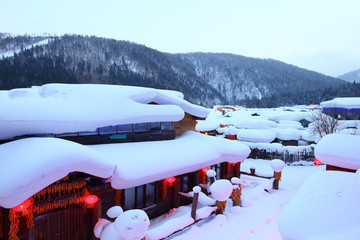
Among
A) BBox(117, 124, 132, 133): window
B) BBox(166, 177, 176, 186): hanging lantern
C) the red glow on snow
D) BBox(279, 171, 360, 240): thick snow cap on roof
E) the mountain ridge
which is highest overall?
the mountain ridge

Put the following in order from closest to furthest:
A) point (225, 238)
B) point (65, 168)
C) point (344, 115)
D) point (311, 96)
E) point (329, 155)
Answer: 1. point (65, 168)
2. point (225, 238)
3. point (329, 155)
4. point (344, 115)
5. point (311, 96)

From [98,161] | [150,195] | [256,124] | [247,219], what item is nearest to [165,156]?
[150,195]

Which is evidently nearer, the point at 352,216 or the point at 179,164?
the point at 352,216

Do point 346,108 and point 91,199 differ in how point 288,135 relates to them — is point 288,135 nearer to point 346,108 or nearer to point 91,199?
point 91,199

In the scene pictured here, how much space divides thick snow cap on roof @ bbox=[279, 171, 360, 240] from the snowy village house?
601 centimetres

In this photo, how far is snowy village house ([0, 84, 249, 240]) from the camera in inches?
→ 266

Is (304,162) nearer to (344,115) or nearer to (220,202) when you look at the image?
(220,202)

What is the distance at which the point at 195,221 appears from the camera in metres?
10.2

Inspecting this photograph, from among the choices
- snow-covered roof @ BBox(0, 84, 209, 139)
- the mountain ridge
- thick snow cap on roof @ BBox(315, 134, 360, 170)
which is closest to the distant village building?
thick snow cap on roof @ BBox(315, 134, 360, 170)

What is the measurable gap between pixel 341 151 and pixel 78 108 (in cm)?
1216

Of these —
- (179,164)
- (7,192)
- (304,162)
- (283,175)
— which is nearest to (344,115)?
(304,162)

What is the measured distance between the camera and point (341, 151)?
9.52m

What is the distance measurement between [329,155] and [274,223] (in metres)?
4.02

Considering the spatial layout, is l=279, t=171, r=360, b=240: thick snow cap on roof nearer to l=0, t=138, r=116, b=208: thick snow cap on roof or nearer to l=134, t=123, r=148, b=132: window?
l=0, t=138, r=116, b=208: thick snow cap on roof
